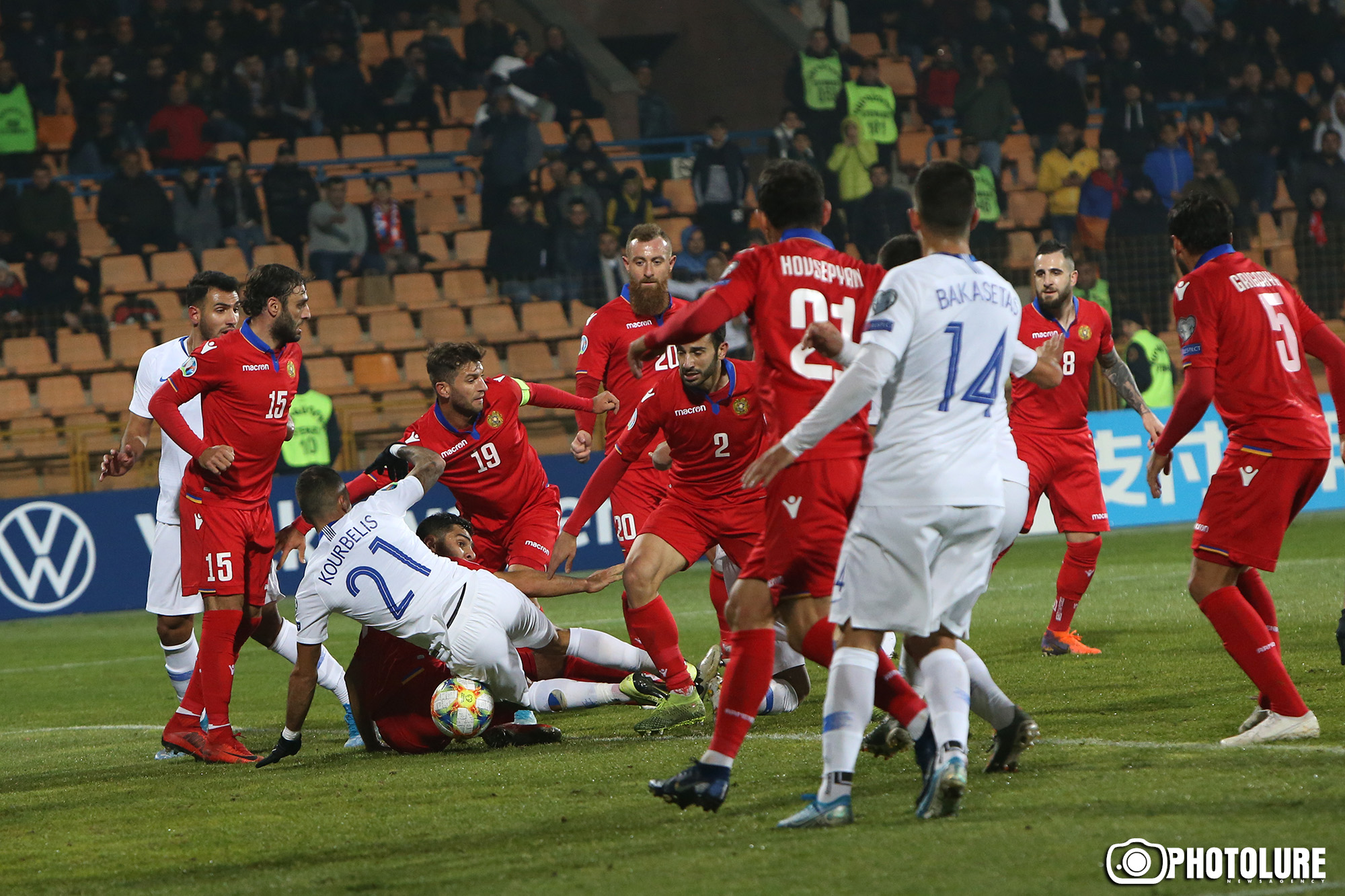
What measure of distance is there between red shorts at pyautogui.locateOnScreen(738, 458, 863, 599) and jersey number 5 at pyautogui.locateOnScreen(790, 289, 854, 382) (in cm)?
30

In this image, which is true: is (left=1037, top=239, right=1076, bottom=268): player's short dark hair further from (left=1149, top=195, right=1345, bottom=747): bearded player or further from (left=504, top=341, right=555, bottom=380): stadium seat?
(left=504, top=341, right=555, bottom=380): stadium seat

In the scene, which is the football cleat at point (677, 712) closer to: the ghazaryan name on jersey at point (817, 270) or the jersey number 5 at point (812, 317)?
the jersey number 5 at point (812, 317)

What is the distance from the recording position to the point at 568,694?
742 centimetres

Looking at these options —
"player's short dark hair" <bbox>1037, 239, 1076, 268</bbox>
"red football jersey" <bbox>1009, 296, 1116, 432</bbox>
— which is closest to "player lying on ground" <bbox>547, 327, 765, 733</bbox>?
"red football jersey" <bbox>1009, 296, 1116, 432</bbox>

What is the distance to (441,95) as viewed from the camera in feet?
64.0

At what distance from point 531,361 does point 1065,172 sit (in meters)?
7.06

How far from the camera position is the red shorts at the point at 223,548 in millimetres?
6789

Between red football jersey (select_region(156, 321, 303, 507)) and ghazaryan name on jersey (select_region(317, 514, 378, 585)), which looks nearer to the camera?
ghazaryan name on jersey (select_region(317, 514, 378, 585))

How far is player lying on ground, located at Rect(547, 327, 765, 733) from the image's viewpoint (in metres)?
6.71

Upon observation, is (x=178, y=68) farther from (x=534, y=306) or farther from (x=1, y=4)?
(x=534, y=306)

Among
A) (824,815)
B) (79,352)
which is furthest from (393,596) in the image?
(79,352)

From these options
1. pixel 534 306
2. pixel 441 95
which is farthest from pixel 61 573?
pixel 441 95

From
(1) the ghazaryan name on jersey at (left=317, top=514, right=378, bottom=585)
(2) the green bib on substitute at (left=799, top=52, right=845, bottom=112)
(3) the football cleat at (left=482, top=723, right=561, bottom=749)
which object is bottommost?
(3) the football cleat at (left=482, top=723, right=561, bottom=749)

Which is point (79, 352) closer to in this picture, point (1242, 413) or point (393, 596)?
point (393, 596)
